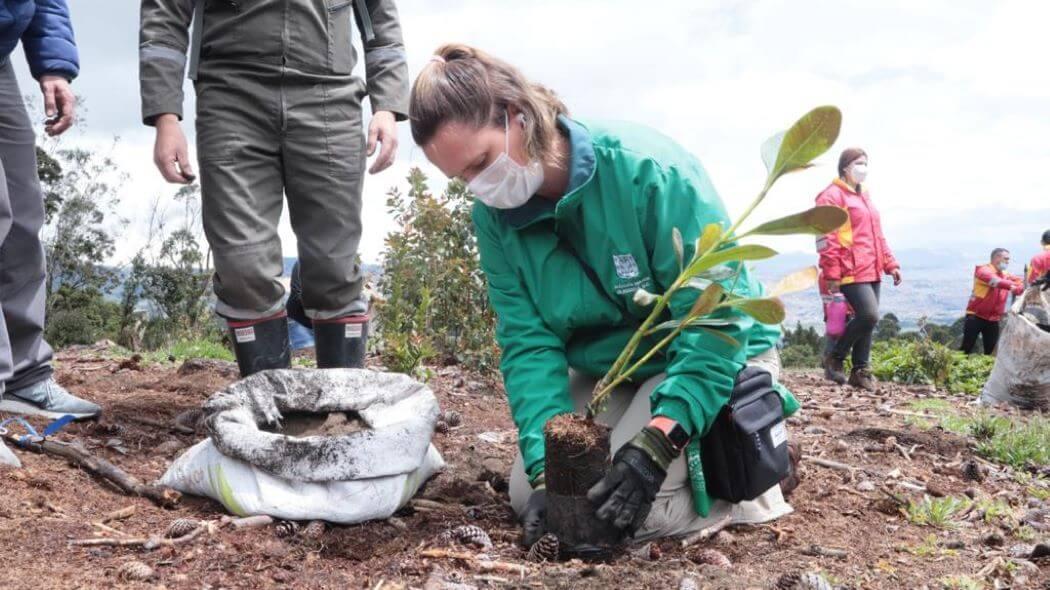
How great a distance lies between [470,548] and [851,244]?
507cm

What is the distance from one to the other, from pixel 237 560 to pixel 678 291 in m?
1.25

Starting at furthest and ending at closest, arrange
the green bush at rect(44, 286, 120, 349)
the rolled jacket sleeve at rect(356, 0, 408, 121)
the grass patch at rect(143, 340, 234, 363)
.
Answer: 1. the green bush at rect(44, 286, 120, 349)
2. the grass patch at rect(143, 340, 234, 363)
3. the rolled jacket sleeve at rect(356, 0, 408, 121)

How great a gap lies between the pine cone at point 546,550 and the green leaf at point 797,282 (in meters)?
0.79

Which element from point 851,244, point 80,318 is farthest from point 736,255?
point 80,318

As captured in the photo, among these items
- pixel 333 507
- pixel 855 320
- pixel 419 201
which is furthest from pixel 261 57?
pixel 855 320

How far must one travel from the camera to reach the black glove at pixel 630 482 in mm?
2156

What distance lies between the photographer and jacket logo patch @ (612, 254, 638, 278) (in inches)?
95.6

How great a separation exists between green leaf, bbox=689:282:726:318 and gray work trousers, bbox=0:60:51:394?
87.6 inches

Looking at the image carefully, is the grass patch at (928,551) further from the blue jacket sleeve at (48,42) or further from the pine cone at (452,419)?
the blue jacket sleeve at (48,42)

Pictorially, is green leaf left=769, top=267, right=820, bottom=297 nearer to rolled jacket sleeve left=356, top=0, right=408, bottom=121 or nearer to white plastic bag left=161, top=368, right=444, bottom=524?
white plastic bag left=161, top=368, right=444, bottom=524

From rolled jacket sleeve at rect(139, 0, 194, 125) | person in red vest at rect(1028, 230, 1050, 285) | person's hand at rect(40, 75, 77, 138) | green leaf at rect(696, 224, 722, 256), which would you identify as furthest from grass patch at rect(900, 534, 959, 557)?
person in red vest at rect(1028, 230, 1050, 285)

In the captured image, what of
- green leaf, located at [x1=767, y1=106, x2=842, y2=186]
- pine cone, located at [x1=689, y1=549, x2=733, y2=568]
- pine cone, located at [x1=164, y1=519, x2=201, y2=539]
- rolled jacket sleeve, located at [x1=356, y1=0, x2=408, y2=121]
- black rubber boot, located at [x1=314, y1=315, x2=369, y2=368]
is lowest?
pine cone, located at [x1=689, y1=549, x2=733, y2=568]

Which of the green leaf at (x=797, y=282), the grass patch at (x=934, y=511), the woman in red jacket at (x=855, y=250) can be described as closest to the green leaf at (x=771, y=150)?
the green leaf at (x=797, y=282)

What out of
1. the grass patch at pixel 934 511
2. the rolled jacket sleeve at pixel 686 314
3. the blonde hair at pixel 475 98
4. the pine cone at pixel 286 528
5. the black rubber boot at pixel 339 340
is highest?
the blonde hair at pixel 475 98
